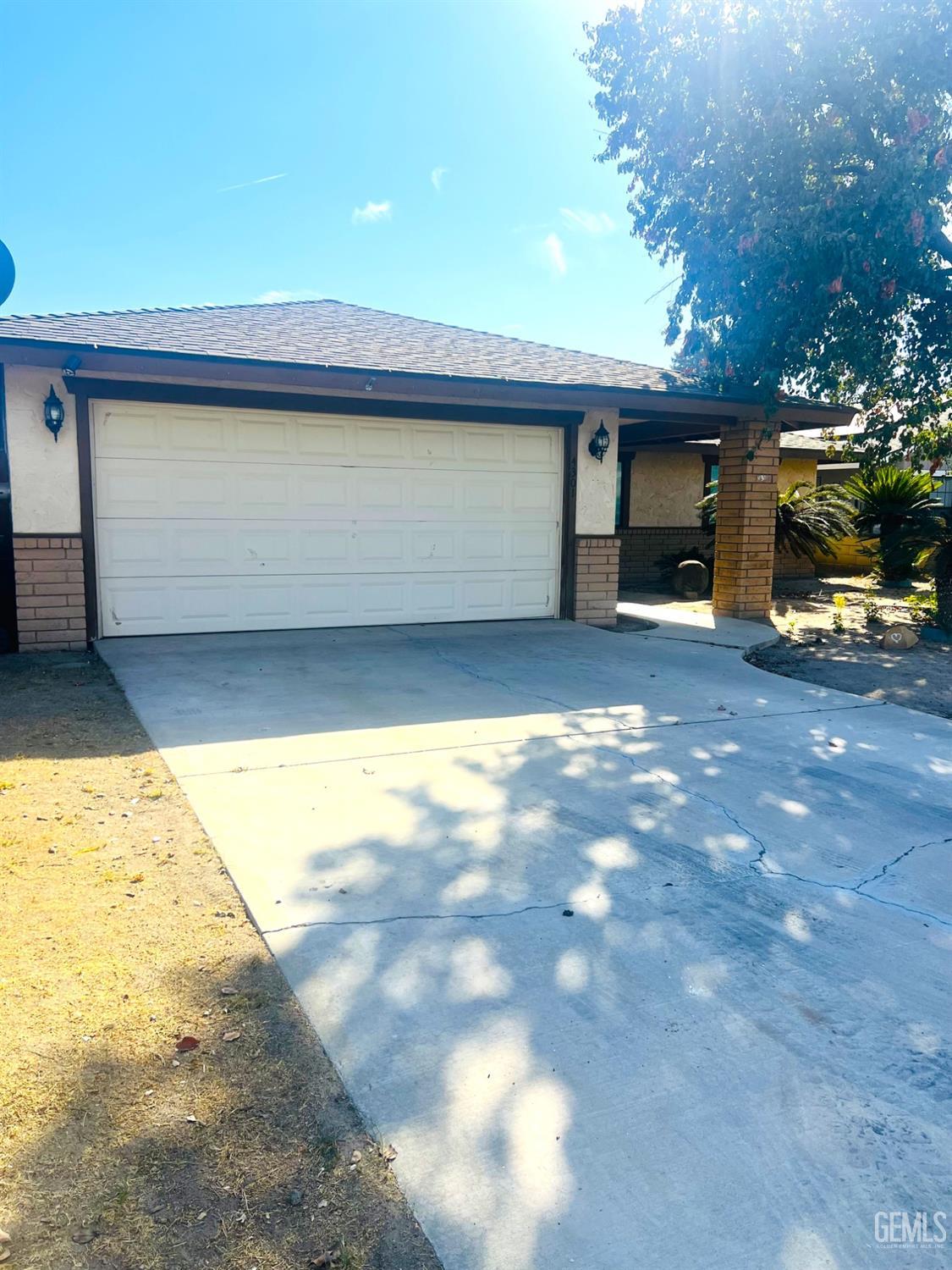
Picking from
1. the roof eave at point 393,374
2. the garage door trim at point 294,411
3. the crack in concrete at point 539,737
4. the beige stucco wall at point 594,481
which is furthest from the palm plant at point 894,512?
the crack in concrete at point 539,737

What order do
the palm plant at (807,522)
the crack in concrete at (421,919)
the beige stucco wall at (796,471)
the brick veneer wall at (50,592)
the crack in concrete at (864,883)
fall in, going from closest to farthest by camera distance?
the crack in concrete at (421,919)
the crack in concrete at (864,883)
the brick veneer wall at (50,592)
the palm plant at (807,522)
the beige stucco wall at (796,471)

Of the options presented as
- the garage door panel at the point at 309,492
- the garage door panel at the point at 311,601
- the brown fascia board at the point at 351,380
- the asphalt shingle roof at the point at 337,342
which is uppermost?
the asphalt shingle roof at the point at 337,342

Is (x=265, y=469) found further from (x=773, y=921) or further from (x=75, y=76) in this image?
(x=773, y=921)

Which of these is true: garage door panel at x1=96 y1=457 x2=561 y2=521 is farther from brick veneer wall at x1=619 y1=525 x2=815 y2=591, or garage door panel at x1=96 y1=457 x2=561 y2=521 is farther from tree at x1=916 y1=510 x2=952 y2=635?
brick veneer wall at x1=619 y1=525 x2=815 y2=591

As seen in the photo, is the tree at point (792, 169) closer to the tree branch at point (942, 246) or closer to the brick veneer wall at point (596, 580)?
the tree branch at point (942, 246)

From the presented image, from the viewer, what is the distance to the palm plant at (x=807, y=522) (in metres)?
15.1

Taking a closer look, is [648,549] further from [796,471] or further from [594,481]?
[594,481]

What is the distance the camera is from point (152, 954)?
10.2ft

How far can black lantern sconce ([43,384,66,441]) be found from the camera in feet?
28.5

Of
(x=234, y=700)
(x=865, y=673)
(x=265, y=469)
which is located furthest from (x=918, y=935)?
Answer: (x=265, y=469)

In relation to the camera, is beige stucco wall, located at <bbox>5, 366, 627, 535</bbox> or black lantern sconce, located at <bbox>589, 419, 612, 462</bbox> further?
black lantern sconce, located at <bbox>589, 419, 612, 462</bbox>

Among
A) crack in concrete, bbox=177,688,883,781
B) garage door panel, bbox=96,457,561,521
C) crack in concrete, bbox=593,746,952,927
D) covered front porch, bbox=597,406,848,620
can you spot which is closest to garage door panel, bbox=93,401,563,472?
garage door panel, bbox=96,457,561,521

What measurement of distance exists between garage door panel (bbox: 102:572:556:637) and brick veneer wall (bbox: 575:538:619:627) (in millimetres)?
392

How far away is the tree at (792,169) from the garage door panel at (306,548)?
3.56 metres
